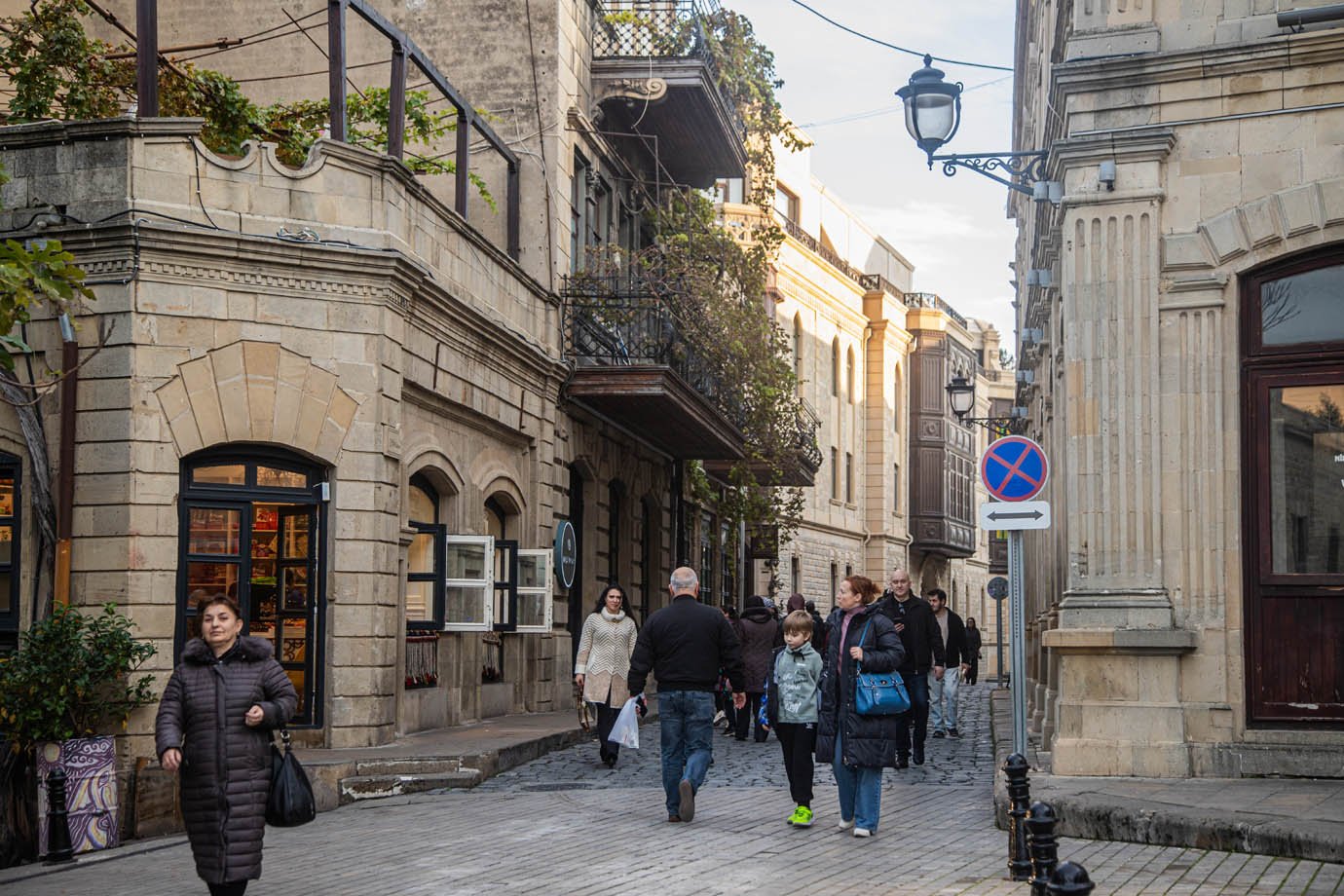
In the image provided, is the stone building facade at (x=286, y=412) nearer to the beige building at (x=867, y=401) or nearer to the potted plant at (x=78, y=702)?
the potted plant at (x=78, y=702)

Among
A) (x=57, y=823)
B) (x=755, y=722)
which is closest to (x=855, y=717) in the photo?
(x=57, y=823)

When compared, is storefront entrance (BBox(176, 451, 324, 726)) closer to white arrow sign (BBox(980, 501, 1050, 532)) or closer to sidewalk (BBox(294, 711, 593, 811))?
sidewalk (BBox(294, 711, 593, 811))

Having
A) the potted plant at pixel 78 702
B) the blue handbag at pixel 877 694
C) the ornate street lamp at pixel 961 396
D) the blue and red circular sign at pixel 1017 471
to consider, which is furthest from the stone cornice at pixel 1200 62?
the ornate street lamp at pixel 961 396

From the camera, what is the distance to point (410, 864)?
34.0 feet

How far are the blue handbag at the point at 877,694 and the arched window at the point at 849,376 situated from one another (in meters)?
41.2

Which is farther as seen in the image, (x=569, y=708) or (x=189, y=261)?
(x=569, y=708)

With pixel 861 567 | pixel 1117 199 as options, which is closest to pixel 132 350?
pixel 1117 199

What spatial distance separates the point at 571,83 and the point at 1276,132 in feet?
39.0

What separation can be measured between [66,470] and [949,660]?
1006cm

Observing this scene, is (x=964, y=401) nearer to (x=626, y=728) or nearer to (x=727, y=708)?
(x=727, y=708)

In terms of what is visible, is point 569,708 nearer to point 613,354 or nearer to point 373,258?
point 613,354

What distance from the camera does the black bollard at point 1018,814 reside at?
30.3 ft

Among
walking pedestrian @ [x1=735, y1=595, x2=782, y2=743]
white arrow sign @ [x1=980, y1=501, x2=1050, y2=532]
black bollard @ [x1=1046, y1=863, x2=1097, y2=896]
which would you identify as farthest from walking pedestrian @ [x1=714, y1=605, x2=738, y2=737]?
black bollard @ [x1=1046, y1=863, x2=1097, y2=896]

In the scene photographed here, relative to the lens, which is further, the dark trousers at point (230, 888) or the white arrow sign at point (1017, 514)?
the white arrow sign at point (1017, 514)
